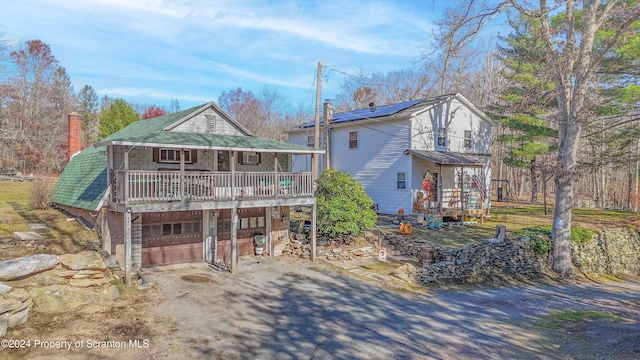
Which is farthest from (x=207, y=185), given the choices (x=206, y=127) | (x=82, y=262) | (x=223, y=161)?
Answer: (x=82, y=262)

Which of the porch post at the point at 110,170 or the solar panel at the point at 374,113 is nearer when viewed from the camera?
the porch post at the point at 110,170

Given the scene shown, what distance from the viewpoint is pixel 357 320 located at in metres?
11.1

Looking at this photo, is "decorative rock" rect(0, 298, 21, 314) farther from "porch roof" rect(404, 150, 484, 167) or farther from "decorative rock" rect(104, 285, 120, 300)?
"porch roof" rect(404, 150, 484, 167)

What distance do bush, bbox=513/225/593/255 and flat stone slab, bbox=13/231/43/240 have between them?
21.9 metres

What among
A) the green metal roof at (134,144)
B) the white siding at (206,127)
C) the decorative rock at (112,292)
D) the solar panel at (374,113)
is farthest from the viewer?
the solar panel at (374,113)

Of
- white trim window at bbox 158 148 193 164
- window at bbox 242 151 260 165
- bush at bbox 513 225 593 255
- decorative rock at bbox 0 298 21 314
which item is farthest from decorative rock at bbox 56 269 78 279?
bush at bbox 513 225 593 255

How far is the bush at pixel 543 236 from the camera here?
65.5 feet

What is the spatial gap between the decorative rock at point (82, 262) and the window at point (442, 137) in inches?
810

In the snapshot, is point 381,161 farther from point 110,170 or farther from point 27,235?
point 27,235

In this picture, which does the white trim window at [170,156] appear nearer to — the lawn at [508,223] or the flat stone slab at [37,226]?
the flat stone slab at [37,226]

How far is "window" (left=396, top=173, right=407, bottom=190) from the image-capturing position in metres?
23.5

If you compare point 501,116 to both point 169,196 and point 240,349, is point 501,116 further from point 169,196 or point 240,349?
point 240,349

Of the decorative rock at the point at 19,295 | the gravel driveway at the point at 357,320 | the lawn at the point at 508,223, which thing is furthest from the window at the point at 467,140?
the decorative rock at the point at 19,295

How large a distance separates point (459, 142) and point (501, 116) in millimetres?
7390
